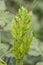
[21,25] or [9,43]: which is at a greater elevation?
[21,25]

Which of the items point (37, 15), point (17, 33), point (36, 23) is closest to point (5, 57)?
point (17, 33)

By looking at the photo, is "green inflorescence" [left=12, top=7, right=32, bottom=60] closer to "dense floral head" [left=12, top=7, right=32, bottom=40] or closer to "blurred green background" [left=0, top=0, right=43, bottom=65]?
"dense floral head" [left=12, top=7, right=32, bottom=40]

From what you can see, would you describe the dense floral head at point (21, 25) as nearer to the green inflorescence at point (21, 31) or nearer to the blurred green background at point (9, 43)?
the green inflorescence at point (21, 31)

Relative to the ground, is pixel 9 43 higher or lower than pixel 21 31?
lower

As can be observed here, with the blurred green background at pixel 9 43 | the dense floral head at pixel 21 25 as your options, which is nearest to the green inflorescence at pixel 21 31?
the dense floral head at pixel 21 25

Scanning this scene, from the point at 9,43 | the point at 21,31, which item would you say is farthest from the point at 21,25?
the point at 9,43

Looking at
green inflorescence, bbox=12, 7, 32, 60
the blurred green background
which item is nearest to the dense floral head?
green inflorescence, bbox=12, 7, 32, 60

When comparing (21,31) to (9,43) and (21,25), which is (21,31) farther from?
(9,43)

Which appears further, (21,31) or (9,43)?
(9,43)
